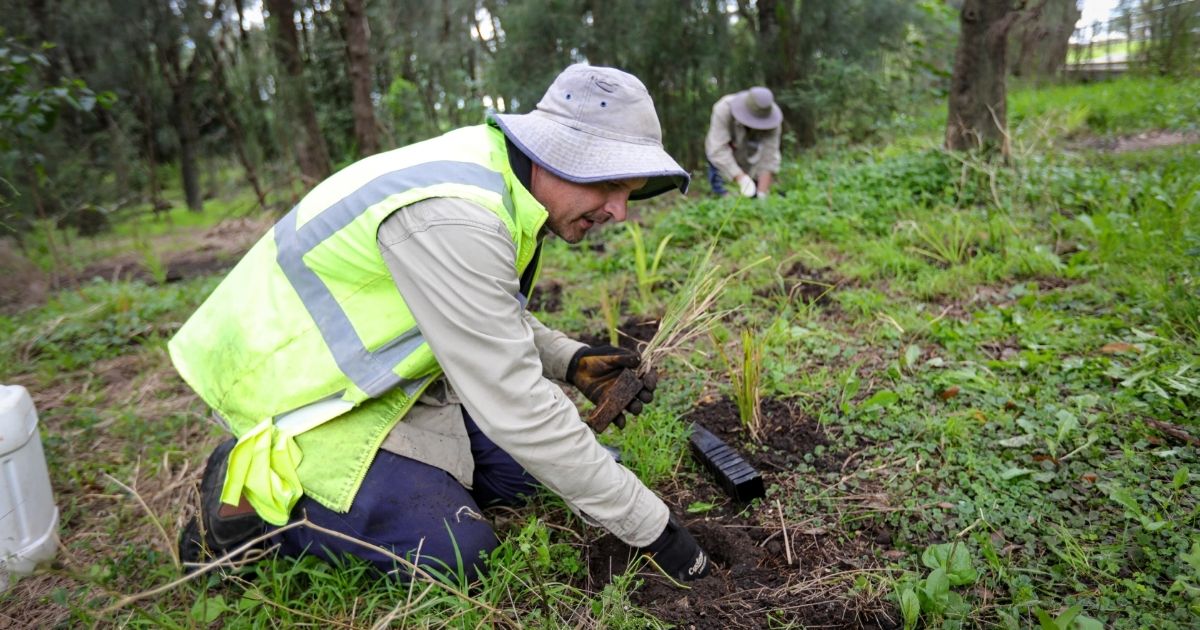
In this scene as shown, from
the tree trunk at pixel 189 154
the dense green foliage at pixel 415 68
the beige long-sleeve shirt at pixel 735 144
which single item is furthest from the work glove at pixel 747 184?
the tree trunk at pixel 189 154

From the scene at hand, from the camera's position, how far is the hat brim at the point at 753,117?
5758mm

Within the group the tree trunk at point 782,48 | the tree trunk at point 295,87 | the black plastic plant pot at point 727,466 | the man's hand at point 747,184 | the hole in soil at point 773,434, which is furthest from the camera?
the tree trunk at point 782,48

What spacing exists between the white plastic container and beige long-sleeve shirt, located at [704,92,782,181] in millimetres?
5065

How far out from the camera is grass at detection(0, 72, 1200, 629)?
5.37 feet

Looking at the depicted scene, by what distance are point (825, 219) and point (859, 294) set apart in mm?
1183

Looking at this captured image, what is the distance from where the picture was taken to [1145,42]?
8.20m

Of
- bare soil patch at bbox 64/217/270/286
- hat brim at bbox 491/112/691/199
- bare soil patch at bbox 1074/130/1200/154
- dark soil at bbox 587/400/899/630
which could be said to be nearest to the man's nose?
hat brim at bbox 491/112/691/199

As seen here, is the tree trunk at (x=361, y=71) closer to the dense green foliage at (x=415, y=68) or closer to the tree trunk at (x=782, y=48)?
the dense green foliage at (x=415, y=68)

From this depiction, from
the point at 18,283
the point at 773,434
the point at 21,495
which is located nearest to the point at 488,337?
the point at 773,434

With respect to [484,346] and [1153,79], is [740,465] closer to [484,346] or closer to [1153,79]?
[484,346]

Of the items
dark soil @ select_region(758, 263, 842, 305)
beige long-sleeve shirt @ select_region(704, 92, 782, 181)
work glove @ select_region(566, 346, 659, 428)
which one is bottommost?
dark soil @ select_region(758, 263, 842, 305)

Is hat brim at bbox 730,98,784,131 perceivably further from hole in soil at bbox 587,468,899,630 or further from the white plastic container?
the white plastic container

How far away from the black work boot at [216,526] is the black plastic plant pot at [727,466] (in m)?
1.30

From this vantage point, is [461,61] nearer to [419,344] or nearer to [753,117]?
[753,117]
